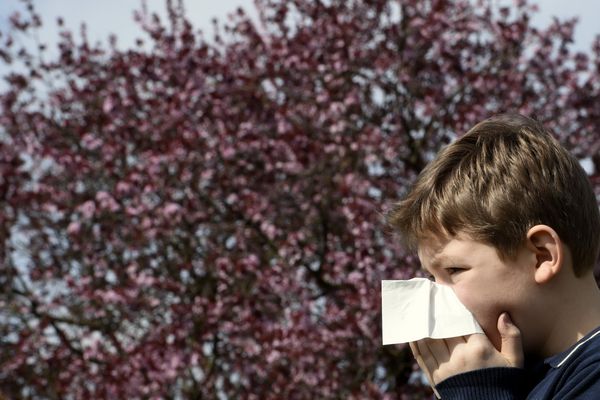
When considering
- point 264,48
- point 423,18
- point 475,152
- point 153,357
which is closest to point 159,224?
point 153,357

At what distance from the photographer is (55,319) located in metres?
7.50

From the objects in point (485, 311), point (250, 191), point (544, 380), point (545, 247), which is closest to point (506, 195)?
point (545, 247)

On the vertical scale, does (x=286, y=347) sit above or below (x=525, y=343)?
above

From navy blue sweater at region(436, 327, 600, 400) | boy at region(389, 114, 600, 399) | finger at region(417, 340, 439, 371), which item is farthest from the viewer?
finger at region(417, 340, 439, 371)

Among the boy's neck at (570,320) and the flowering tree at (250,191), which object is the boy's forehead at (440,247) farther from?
the flowering tree at (250,191)

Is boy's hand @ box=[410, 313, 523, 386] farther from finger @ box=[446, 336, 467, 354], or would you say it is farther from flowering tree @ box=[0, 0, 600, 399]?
flowering tree @ box=[0, 0, 600, 399]

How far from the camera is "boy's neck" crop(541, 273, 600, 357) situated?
1787 millimetres

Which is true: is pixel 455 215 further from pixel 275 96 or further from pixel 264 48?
pixel 264 48

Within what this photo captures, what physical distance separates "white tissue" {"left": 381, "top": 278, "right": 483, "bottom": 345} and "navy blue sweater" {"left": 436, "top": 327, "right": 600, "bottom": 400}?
95 mm

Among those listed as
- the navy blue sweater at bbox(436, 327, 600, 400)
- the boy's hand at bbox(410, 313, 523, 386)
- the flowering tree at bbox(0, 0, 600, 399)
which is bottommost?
the navy blue sweater at bbox(436, 327, 600, 400)

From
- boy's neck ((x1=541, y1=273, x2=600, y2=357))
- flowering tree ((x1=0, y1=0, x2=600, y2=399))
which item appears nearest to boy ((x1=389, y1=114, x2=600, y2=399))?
boy's neck ((x1=541, y1=273, x2=600, y2=357))

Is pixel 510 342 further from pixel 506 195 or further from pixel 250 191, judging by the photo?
pixel 250 191

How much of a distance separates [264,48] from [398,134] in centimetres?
166

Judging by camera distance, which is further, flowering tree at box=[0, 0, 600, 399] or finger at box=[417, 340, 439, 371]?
flowering tree at box=[0, 0, 600, 399]
